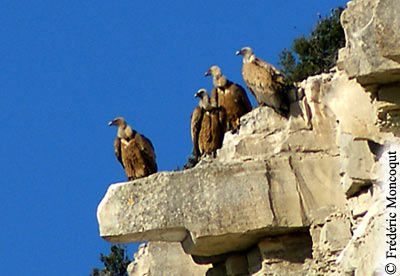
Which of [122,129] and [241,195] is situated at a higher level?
[122,129]

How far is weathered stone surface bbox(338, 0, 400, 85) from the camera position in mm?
16281

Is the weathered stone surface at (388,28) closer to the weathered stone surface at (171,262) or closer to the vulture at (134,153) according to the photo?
the weathered stone surface at (171,262)

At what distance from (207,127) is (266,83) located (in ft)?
8.22

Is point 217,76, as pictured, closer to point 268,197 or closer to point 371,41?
point 268,197

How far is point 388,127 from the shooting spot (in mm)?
17375

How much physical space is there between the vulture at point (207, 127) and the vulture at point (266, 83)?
1.37 metres

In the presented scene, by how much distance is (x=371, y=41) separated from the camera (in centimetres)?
1705

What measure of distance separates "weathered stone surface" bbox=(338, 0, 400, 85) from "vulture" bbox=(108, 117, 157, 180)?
20.0 feet

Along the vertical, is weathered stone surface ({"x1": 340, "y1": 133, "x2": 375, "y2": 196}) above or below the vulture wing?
below

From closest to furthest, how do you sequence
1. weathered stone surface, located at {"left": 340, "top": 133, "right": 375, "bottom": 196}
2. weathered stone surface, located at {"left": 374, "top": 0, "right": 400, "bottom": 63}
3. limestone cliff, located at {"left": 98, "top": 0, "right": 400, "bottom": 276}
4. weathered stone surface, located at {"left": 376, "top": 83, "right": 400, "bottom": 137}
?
weathered stone surface, located at {"left": 374, "top": 0, "right": 400, "bottom": 63}, weathered stone surface, located at {"left": 376, "top": 83, "right": 400, "bottom": 137}, weathered stone surface, located at {"left": 340, "top": 133, "right": 375, "bottom": 196}, limestone cliff, located at {"left": 98, "top": 0, "right": 400, "bottom": 276}

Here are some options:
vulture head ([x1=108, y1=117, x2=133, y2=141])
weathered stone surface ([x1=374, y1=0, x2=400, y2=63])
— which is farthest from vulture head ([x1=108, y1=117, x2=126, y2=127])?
weathered stone surface ([x1=374, y1=0, x2=400, y2=63])

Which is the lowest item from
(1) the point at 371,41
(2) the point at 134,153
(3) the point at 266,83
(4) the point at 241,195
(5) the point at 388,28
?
(5) the point at 388,28

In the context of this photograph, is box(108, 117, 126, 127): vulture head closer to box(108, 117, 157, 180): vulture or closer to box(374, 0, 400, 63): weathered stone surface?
box(108, 117, 157, 180): vulture

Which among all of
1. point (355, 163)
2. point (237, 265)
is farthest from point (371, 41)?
point (237, 265)
